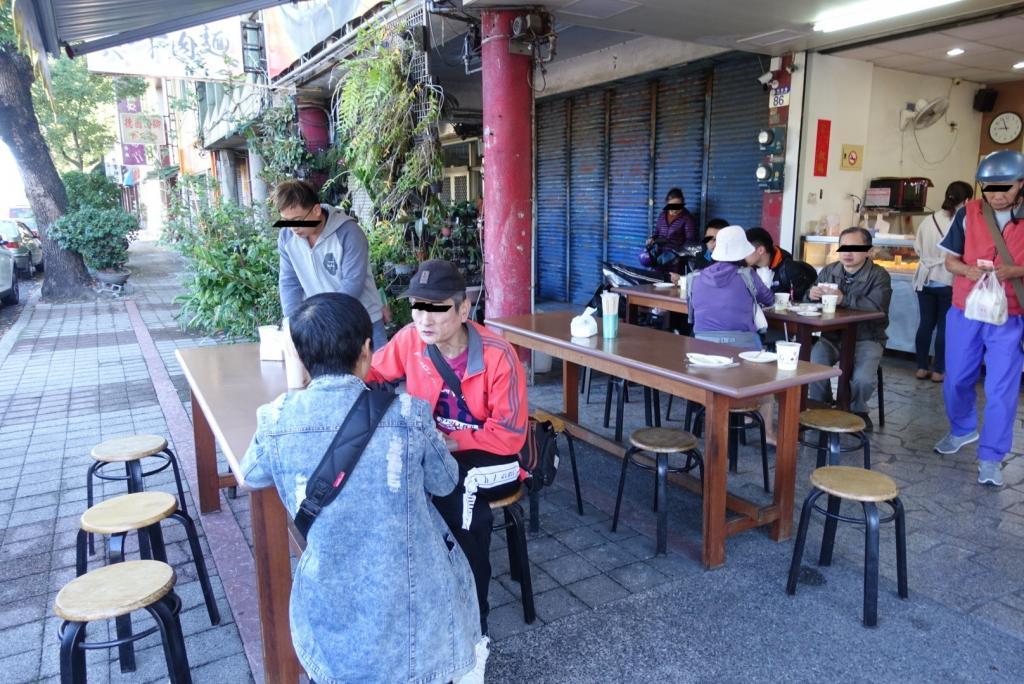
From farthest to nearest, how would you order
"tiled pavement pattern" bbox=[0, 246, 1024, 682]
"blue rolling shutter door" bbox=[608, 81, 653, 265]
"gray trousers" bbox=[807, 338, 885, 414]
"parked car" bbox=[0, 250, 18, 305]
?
"parked car" bbox=[0, 250, 18, 305] → "blue rolling shutter door" bbox=[608, 81, 653, 265] → "gray trousers" bbox=[807, 338, 885, 414] → "tiled pavement pattern" bbox=[0, 246, 1024, 682]

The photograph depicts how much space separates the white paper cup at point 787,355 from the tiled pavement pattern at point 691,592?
0.94m

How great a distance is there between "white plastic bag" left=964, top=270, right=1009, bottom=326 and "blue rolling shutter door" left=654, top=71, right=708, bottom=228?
4.51m

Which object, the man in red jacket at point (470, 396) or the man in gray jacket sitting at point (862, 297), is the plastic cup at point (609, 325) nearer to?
the man in red jacket at point (470, 396)

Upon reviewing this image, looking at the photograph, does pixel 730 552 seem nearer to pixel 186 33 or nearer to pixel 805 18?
pixel 805 18

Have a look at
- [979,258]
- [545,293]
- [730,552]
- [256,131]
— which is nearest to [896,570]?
[730,552]

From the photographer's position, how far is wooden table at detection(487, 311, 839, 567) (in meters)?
3.09

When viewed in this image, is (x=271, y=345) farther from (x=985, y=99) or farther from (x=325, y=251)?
(x=985, y=99)

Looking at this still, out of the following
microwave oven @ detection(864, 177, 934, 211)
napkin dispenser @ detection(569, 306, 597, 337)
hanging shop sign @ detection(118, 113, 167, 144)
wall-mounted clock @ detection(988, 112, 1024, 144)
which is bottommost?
napkin dispenser @ detection(569, 306, 597, 337)

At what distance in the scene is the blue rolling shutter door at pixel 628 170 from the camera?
9.24 m

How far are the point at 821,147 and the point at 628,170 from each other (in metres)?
2.83

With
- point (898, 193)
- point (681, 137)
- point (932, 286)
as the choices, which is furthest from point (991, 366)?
point (681, 137)

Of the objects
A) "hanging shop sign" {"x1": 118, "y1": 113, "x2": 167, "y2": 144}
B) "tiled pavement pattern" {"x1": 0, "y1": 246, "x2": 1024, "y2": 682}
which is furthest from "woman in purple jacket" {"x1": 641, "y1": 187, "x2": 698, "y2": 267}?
"hanging shop sign" {"x1": 118, "y1": 113, "x2": 167, "y2": 144}

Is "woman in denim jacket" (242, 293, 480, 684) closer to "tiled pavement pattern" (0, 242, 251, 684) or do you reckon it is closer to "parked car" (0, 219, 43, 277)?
"tiled pavement pattern" (0, 242, 251, 684)

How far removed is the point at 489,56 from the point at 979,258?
4.04 metres
